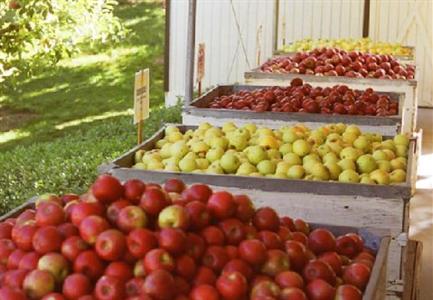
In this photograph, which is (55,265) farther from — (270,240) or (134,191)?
(270,240)

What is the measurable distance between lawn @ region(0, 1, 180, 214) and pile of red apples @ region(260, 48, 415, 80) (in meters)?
1.21

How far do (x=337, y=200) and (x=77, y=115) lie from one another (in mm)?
11037

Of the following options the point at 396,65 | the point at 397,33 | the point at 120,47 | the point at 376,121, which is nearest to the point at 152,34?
the point at 120,47

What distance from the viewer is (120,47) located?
59.7 feet

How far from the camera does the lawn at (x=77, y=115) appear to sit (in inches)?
226

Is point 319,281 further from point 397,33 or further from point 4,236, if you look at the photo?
point 397,33

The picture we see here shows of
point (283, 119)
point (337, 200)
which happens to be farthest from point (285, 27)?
point (337, 200)

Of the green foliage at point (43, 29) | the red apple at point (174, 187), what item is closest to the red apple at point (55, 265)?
the red apple at point (174, 187)

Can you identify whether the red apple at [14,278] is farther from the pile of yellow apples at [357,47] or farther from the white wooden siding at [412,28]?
the white wooden siding at [412,28]

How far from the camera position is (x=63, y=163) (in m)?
6.03

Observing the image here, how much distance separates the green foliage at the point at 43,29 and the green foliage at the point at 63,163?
0.61 m

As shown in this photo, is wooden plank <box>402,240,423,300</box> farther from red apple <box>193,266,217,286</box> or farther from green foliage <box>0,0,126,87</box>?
green foliage <box>0,0,126,87</box>

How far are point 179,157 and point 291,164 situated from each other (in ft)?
1.64

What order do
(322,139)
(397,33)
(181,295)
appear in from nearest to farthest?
(181,295), (322,139), (397,33)
